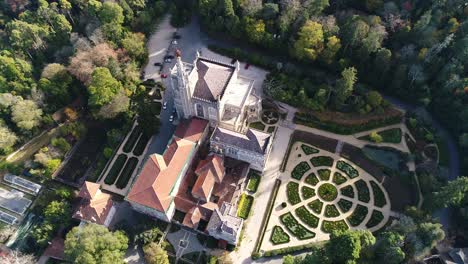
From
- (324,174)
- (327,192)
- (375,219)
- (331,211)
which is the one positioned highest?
(324,174)

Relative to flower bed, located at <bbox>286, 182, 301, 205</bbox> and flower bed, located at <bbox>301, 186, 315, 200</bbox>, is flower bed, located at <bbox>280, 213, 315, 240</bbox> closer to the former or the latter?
flower bed, located at <bbox>286, 182, 301, 205</bbox>

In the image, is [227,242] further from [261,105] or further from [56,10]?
[56,10]

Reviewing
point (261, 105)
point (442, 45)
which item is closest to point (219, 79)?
point (261, 105)

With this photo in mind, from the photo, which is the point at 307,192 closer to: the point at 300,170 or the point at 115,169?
the point at 300,170

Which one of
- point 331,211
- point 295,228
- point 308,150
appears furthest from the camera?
point 308,150

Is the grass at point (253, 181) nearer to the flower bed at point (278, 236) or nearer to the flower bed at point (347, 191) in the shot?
the flower bed at point (278, 236)

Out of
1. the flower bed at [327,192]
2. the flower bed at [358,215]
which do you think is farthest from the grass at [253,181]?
the flower bed at [358,215]

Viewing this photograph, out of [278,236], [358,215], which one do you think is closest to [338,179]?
[358,215]

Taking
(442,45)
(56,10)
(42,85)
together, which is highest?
(442,45)
